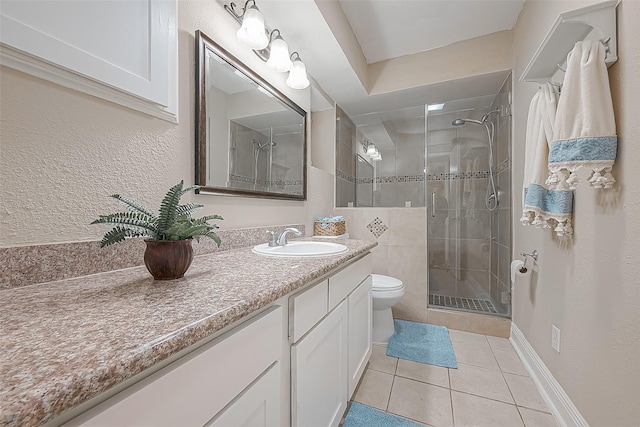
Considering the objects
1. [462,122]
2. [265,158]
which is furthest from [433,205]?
[265,158]

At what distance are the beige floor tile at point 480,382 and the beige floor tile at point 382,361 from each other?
343 millimetres

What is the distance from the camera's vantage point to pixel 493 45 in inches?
83.0

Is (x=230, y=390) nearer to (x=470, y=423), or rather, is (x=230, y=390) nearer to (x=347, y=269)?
(x=347, y=269)

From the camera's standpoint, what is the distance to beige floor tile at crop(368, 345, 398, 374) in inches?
64.9

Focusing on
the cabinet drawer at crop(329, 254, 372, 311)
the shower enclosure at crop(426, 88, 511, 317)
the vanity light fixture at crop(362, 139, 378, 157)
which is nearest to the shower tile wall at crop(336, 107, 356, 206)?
the vanity light fixture at crop(362, 139, 378, 157)

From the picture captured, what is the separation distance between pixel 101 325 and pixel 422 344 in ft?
6.79

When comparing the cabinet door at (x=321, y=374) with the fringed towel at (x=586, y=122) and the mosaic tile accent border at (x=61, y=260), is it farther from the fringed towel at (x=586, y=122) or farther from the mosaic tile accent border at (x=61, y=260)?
the fringed towel at (x=586, y=122)

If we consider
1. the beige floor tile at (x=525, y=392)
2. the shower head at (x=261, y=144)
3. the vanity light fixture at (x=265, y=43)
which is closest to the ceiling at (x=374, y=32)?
the vanity light fixture at (x=265, y=43)

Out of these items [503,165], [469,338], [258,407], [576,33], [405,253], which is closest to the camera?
[258,407]

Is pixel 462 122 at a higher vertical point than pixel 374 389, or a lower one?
higher

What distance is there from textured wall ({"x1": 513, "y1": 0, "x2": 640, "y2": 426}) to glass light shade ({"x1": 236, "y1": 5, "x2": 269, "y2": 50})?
1458 mm

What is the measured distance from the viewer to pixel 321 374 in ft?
3.14

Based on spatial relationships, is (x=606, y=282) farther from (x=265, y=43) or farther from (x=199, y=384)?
(x=265, y=43)

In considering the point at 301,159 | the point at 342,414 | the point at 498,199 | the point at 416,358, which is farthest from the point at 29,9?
the point at 498,199
